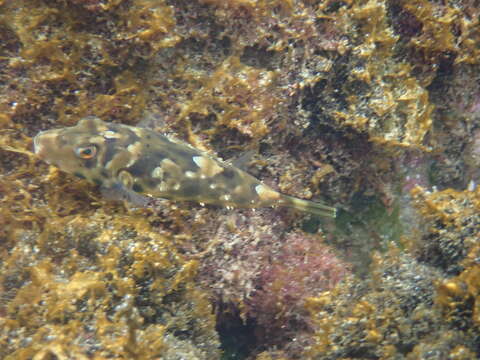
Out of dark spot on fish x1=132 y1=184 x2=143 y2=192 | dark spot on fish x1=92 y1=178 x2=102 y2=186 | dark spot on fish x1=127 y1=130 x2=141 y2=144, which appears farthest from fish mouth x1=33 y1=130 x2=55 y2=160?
dark spot on fish x1=132 y1=184 x2=143 y2=192

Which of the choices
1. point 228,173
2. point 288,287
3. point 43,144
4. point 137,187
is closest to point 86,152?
point 43,144

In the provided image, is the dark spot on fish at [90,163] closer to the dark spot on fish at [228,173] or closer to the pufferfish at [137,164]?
the pufferfish at [137,164]

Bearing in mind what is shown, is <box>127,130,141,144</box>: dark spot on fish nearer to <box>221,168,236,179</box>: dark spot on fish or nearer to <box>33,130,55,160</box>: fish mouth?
<box>33,130,55,160</box>: fish mouth

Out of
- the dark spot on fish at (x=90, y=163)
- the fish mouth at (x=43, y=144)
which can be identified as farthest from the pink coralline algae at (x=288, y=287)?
the fish mouth at (x=43, y=144)

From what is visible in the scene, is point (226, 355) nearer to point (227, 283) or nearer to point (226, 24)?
point (227, 283)

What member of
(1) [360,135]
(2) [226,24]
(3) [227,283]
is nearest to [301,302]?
(3) [227,283]

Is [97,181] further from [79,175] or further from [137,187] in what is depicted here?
[137,187]

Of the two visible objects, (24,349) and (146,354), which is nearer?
(24,349)
